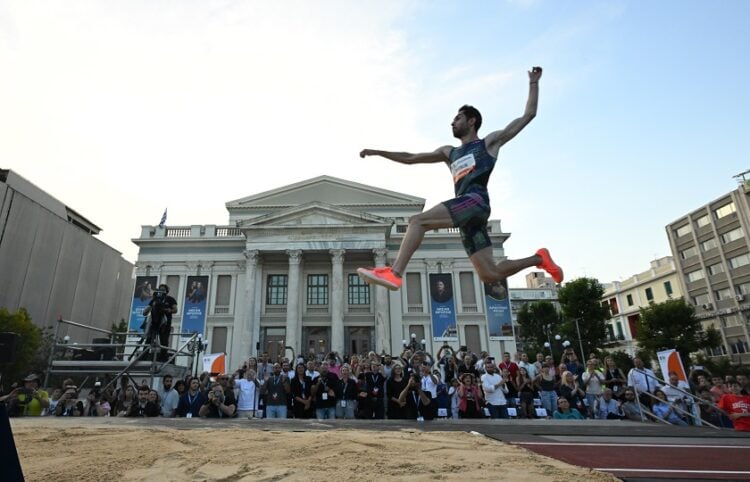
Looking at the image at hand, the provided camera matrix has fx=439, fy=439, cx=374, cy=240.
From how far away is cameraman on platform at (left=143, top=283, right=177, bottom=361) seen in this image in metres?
10.7

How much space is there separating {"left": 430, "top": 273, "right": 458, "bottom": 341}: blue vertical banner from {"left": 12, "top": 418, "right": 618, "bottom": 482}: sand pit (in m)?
26.2

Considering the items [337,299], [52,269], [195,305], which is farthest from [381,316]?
[52,269]

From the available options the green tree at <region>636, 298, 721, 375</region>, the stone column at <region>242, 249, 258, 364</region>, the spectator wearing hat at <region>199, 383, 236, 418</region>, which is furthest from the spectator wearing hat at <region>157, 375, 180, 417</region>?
the green tree at <region>636, 298, 721, 375</region>

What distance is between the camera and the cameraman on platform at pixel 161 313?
35.2 feet

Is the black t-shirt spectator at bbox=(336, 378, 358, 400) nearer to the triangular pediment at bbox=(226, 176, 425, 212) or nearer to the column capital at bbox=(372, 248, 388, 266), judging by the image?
the column capital at bbox=(372, 248, 388, 266)

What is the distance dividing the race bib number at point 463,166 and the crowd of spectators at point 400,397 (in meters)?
5.70

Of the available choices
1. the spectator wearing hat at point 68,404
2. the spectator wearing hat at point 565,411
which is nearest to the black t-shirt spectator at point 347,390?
the spectator wearing hat at point 565,411

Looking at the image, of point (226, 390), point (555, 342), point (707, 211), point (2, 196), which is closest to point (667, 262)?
point (707, 211)

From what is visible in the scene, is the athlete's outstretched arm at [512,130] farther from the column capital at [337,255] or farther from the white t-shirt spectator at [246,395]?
the column capital at [337,255]

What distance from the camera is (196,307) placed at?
3133cm

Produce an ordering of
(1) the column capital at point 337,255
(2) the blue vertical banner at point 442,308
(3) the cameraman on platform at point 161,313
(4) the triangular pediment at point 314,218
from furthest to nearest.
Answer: (4) the triangular pediment at point 314,218 < (1) the column capital at point 337,255 < (2) the blue vertical banner at point 442,308 < (3) the cameraman on platform at point 161,313

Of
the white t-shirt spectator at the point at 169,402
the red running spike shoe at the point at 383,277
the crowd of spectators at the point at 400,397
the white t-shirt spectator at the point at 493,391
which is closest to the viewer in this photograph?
the red running spike shoe at the point at 383,277

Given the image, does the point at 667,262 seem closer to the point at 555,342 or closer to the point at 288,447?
the point at 555,342

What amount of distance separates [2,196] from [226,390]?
3521 centimetres
